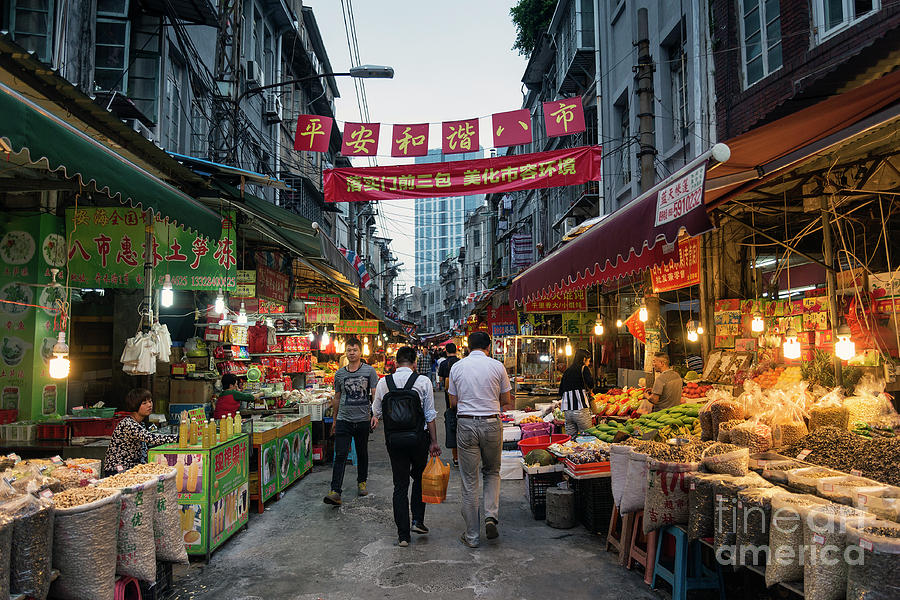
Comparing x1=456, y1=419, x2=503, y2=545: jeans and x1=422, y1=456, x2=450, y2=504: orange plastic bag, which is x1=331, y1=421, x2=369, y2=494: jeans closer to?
x1=422, y1=456, x2=450, y2=504: orange plastic bag

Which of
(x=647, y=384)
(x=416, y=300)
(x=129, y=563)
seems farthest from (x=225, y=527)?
(x=416, y=300)

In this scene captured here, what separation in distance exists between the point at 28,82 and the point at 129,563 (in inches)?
139

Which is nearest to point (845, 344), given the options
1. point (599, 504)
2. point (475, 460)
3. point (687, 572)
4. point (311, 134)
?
point (687, 572)

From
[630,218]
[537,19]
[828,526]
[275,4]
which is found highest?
[537,19]

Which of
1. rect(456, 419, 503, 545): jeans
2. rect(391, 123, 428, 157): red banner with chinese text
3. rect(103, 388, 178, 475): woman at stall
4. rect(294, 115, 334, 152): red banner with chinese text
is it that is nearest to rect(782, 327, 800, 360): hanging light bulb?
rect(456, 419, 503, 545): jeans

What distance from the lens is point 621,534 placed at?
221 inches

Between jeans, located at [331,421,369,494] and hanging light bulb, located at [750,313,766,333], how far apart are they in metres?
5.53

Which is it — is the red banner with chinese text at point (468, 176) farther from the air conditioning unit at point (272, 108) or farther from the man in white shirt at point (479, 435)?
the air conditioning unit at point (272, 108)

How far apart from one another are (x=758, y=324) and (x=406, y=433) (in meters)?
4.93

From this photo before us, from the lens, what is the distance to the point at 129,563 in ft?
12.7

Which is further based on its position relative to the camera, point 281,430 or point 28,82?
point 281,430

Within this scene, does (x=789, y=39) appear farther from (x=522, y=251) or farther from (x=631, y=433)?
(x=522, y=251)

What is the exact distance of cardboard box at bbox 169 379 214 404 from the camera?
422 inches

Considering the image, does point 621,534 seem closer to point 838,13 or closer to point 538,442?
point 538,442
